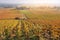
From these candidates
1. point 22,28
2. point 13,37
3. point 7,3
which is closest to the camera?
point 13,37

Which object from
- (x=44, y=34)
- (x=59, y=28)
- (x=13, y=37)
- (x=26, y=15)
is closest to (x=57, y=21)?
(x=59, y=28)

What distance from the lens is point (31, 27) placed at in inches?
202

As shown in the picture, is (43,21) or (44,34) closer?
(44,34)

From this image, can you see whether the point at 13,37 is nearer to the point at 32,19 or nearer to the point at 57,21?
the point at 32,19

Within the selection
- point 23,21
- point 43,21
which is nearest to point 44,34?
point 43,21

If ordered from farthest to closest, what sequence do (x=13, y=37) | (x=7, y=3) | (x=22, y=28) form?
(x=7, y=3), (x=22, y=28), (x=13, y=37)

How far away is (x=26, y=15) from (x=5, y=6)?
0.89 m

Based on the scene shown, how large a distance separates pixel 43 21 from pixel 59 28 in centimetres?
62

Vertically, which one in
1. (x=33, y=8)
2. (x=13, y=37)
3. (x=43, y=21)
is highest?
(x=33, y=8)

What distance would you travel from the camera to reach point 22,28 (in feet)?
16.8

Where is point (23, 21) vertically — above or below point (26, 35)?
above

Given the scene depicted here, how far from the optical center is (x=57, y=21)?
17.7ft

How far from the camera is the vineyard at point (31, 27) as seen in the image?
4.87 metres

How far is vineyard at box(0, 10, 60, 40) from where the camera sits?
4.87 metres
